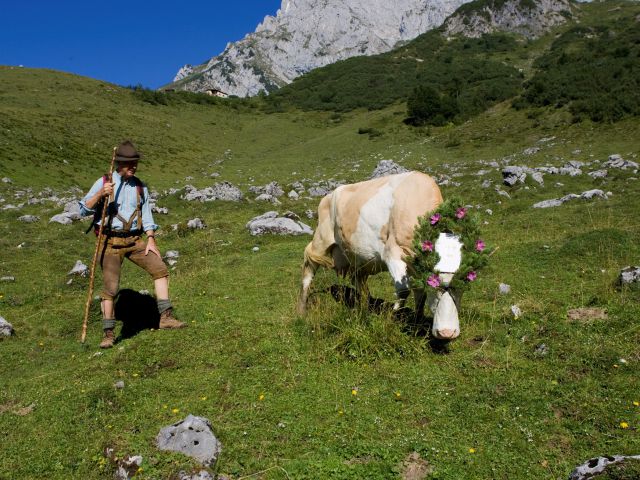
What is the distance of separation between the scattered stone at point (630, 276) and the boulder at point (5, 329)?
1030 centimetres

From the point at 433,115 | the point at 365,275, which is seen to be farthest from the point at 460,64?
the point at 365,275

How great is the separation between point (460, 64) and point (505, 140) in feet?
155

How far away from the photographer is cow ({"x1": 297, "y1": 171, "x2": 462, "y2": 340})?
230 inches

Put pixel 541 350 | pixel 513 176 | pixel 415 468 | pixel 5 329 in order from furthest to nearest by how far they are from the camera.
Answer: pixel 513 176 → pixel 5 329 → pixel 541 350 → pixel 415 468

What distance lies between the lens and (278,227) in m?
15.2

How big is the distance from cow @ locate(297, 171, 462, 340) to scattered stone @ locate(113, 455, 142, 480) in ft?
11.8

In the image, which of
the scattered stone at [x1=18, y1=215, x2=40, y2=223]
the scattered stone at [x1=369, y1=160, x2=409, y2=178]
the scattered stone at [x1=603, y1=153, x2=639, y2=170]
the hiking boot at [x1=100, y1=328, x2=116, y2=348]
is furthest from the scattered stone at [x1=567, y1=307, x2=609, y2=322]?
the scattered stone at [x1=369, y1=160, x2=409, y2=178]

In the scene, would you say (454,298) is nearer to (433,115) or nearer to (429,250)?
(429,250)

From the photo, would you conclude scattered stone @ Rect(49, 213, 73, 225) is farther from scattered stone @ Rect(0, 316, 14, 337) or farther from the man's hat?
the man's hat

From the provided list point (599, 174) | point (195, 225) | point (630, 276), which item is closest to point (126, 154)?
point (630, 276)

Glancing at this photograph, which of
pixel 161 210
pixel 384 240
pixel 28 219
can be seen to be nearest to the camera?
pixel 384 240

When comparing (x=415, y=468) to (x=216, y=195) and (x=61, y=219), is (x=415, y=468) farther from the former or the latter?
(x=216, y=195)

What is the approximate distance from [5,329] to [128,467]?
17.4 feet

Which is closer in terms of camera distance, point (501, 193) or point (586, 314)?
point (586, 314)
